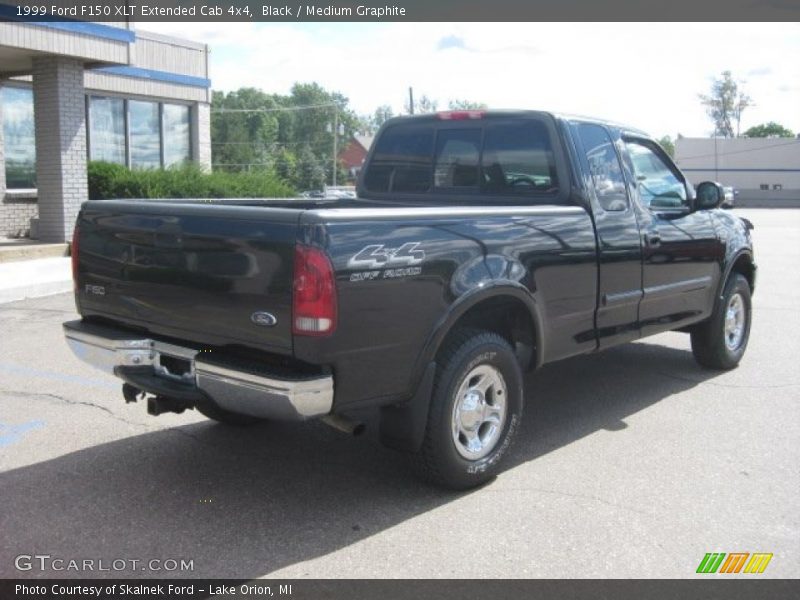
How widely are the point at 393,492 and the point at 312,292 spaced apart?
4.75ft

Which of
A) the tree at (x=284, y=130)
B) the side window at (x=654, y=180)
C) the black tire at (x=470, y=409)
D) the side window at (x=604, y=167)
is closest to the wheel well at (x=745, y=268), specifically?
the side window at (x=654, y=180)

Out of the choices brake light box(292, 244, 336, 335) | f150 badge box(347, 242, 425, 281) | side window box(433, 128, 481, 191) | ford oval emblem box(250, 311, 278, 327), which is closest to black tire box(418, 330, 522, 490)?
f150 badge box(347, 242, 425, 281)

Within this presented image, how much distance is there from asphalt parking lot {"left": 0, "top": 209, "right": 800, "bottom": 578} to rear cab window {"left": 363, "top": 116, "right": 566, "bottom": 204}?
5.40ft

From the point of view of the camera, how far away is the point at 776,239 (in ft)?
80.6

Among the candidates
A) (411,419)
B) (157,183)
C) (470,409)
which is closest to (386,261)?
(411,419)

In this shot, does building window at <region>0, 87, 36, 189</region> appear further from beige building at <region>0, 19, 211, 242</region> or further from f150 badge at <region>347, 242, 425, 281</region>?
f150 badge at <region>347, 242, 425, 281</region>

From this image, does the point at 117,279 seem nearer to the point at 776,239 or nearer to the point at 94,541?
the point at 94,541

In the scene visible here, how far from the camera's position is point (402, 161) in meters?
6.31

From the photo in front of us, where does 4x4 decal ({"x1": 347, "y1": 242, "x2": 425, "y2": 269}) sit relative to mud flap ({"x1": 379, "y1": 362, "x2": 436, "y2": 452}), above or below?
above

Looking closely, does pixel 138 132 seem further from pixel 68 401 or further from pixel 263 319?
pixel 263 319

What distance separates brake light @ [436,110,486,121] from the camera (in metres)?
5.80

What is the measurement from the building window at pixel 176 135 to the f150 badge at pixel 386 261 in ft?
54.5

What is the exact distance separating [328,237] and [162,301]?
1.06 m

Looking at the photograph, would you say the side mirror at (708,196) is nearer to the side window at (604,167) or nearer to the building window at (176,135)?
the side window at (604,167)
